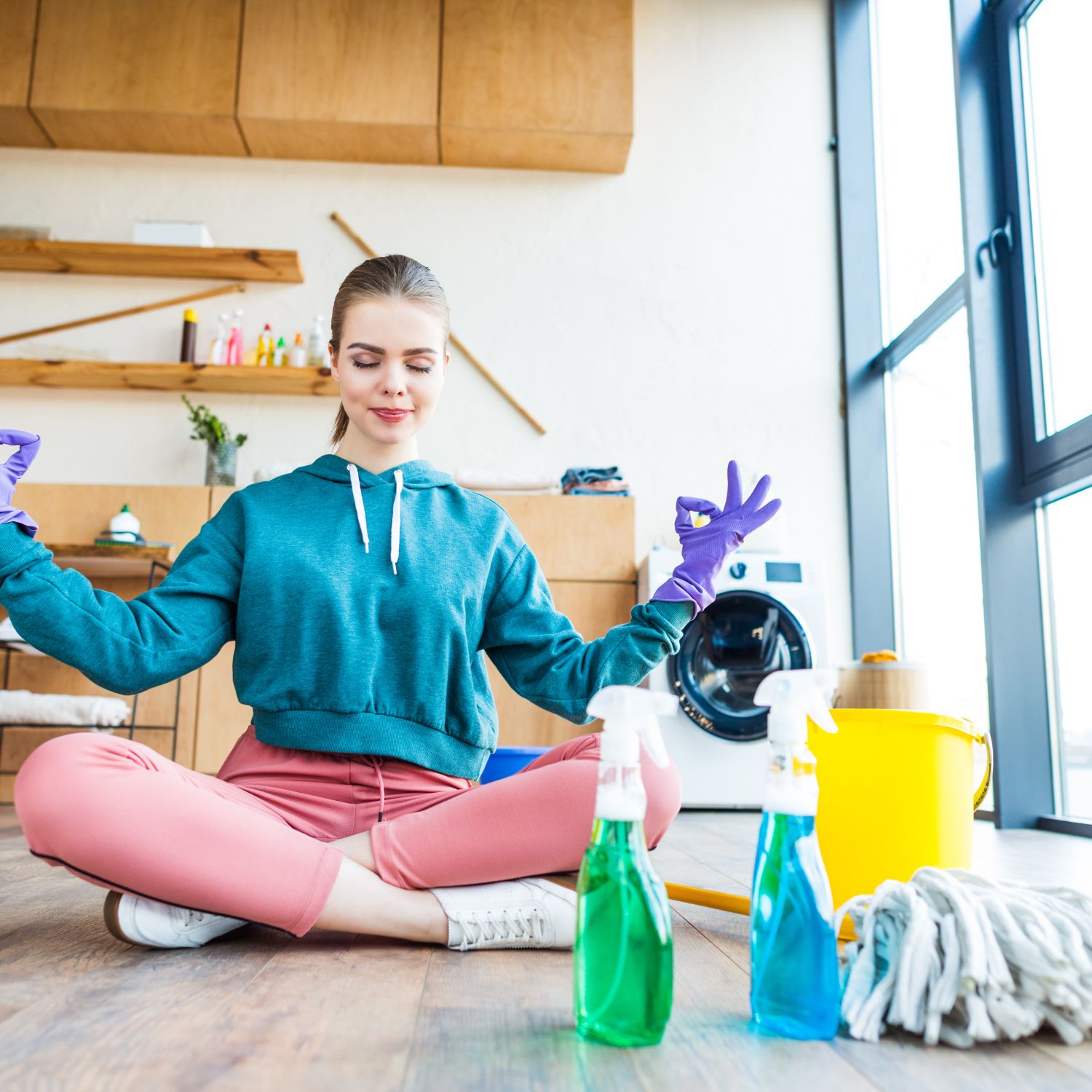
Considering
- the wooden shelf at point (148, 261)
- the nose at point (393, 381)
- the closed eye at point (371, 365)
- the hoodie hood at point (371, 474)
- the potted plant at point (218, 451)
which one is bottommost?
the hoodie hood at point (371, 474)

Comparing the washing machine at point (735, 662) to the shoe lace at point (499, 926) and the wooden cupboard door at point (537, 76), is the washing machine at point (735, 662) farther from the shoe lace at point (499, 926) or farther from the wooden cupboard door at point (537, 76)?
the shoe lace at point (499, 926)

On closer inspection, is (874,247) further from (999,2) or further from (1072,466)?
(1072,466)

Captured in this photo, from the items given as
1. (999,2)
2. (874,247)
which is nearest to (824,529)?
(874,247)

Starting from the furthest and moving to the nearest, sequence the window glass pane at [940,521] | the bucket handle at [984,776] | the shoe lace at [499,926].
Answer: the window glass pane at [940,521]
the bucket handle at [984,776]
the shoe lace at [499,926]

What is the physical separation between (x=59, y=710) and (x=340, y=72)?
8.18ft

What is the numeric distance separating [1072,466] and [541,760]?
1.95 meters

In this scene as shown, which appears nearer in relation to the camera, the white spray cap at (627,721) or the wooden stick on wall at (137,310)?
the white spray cap at (627,721)

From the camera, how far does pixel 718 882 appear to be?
5.84ft

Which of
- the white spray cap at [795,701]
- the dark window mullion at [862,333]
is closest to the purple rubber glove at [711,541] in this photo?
the white spray cap at [795,701]

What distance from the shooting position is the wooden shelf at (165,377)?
12.5ft

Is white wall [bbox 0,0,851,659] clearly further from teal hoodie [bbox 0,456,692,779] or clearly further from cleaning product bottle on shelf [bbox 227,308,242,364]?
teal hoodie [bbox 0,456,692,779]

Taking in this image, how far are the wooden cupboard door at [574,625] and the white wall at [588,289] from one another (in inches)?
17.8

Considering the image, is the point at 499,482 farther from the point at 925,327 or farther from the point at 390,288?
the point at 390,288

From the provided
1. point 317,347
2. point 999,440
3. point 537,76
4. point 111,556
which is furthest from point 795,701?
point 537,76
